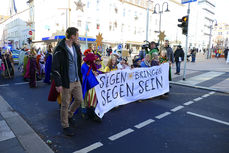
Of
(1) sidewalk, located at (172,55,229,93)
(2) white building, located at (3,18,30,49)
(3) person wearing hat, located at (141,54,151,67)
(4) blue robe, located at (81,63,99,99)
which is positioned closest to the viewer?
(4) blue robe, located at (81,63,99,99)

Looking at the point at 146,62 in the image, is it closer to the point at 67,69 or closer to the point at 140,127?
the point at 140,127

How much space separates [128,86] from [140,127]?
5.76 ft

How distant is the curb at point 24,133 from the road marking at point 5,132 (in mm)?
64

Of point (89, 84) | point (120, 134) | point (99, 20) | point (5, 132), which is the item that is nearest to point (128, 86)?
point (89, 84)

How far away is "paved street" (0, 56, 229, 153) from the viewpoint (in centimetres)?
323

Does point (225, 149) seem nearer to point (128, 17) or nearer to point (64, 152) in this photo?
point (64, 152)

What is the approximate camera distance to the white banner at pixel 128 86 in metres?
4.66

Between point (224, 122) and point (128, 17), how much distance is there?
41662 millimetres

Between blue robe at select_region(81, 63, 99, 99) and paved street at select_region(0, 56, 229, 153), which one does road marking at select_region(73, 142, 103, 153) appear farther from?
blue robe at select_region(81, 63, 99, 99)

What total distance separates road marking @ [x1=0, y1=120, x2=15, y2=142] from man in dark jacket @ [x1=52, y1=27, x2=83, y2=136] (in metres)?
1.03

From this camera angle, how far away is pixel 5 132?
144 inches

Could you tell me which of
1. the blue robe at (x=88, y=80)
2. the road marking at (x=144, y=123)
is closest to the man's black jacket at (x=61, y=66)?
the blue robe at (x=88, y=80)

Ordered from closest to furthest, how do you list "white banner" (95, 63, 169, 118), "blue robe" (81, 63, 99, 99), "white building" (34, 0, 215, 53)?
"blue robe" (81, 63, 99, 99) < "white banner" (95, 63, 169, 118) < "white building" (34, 0, 215, 53)

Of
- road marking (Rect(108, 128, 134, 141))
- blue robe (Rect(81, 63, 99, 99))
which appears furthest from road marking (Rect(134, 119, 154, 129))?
blue robe (Rect(81, 63, 99, 99))
